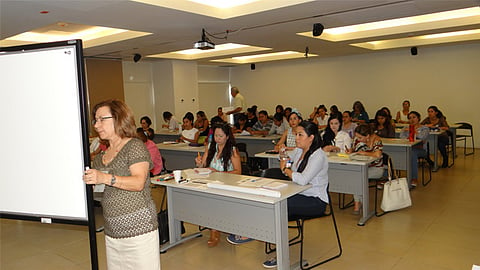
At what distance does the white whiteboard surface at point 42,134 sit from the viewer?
1806 mm

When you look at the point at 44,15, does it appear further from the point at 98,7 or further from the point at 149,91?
the point at 149,91

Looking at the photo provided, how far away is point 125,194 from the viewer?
2.08m

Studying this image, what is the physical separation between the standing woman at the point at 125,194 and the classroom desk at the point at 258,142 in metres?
5.59

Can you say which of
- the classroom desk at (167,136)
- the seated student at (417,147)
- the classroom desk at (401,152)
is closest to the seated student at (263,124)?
the classroom desk at (167,136)

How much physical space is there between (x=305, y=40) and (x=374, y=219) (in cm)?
434

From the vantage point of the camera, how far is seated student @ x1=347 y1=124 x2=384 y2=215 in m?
4.95

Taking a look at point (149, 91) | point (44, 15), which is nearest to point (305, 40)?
point (44, 15)

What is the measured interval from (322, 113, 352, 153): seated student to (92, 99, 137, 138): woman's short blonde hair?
371cm

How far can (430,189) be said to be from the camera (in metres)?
6.06

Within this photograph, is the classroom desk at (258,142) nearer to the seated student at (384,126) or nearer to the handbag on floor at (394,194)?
the seated student at (384,126)

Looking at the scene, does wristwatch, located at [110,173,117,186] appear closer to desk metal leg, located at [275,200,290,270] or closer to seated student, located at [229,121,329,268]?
desk metal leg, located at [275,200,290,270]

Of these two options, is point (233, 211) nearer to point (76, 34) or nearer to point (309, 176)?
point (309, 176)

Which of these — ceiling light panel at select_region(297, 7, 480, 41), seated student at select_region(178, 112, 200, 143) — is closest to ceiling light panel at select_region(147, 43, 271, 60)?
ceiling light panel at select_region(297, 7, 480, 41)

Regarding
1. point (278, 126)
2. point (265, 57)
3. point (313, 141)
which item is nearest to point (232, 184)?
point (313, 141)
